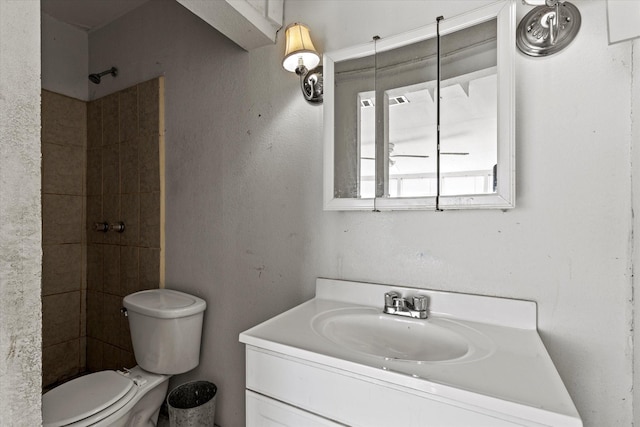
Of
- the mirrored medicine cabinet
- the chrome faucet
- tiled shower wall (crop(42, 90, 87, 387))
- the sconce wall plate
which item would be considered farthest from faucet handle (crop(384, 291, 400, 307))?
tiled shower wall (crop(42, 90, 87, 387))

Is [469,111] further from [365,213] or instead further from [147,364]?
[147,364]

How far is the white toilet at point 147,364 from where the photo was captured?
1.21m

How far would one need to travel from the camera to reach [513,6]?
2.91 ft

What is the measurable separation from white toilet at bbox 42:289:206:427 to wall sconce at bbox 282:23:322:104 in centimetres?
109

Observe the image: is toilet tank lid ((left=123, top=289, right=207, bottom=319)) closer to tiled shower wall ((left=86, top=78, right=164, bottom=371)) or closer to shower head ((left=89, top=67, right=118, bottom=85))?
tiled shower wall ((left=86, top=78, right=164, bottom=371))

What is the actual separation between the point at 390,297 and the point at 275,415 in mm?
474

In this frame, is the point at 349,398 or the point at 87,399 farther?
the point at 87,399

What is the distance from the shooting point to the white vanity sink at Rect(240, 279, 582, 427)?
22.8 inches

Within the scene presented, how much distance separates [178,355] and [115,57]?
6.01ft

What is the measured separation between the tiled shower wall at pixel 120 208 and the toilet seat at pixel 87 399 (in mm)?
491

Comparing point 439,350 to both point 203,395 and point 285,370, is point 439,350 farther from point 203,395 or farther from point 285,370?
point 203,395

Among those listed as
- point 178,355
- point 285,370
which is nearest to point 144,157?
point 178,355

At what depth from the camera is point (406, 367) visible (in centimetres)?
66

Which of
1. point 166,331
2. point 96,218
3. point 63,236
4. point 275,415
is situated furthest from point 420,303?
point 63,236
